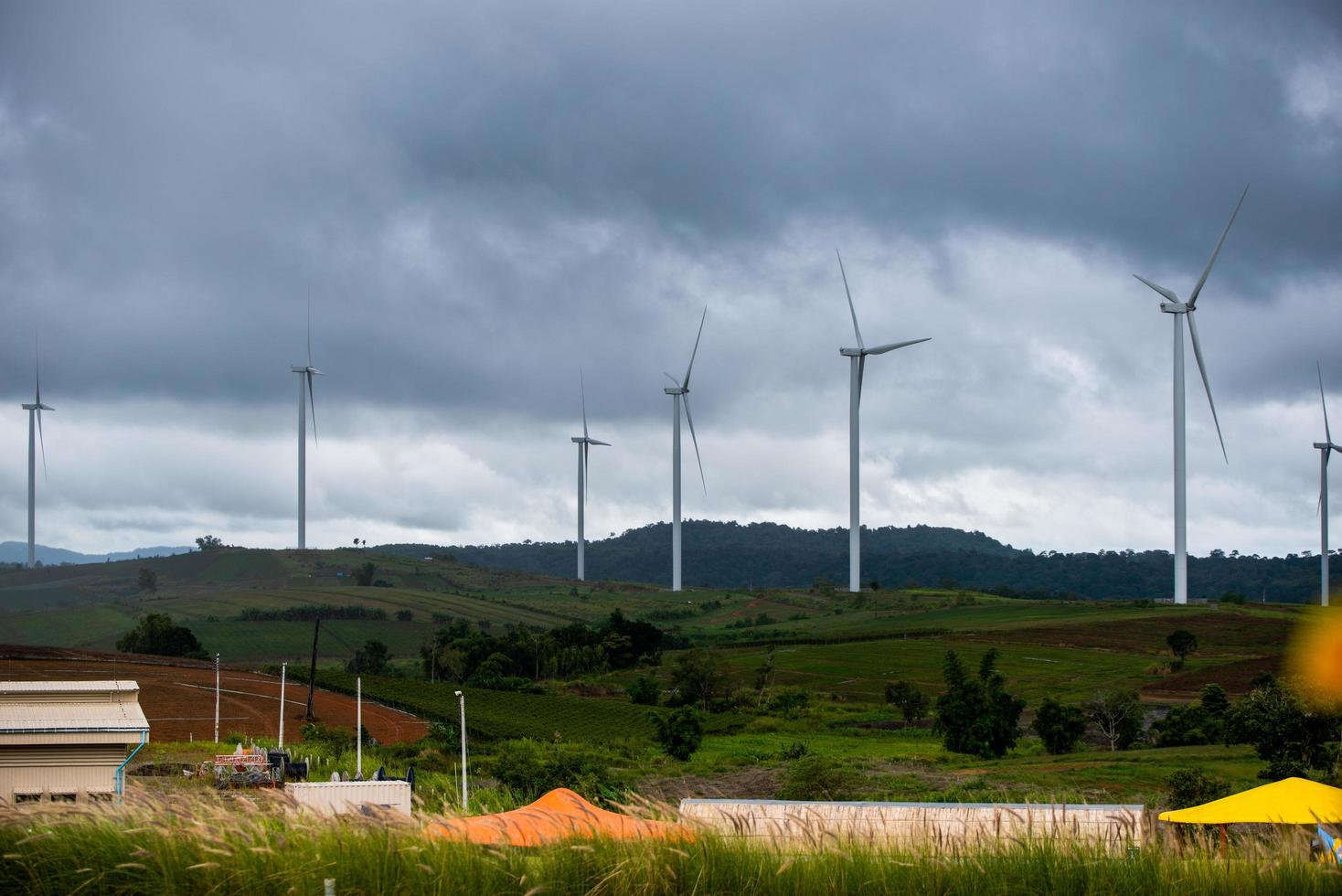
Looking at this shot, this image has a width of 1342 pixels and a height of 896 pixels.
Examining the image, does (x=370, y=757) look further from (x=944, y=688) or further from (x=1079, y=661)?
(x=1079, y=661)

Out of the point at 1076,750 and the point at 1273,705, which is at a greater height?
the point at 1273,705

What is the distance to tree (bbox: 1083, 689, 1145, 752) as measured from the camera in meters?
76.4

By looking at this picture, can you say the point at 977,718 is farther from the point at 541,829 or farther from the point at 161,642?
the point at 161,642

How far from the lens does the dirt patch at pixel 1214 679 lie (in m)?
95.6

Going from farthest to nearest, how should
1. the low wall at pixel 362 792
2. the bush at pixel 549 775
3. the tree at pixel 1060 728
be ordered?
the tree at pixel 1060 728
the bush at pixel 549 775
the low wall at pixel 362 792

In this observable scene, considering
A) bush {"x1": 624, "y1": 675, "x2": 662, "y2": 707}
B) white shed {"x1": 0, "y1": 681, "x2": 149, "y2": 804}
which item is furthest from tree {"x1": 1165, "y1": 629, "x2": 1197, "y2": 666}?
white shed {"x1": 0, "y1": 681, "x2": 149, "y2": 804}

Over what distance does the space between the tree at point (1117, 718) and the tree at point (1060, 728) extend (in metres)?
2.40

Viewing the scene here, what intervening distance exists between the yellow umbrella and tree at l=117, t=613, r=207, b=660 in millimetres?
111571

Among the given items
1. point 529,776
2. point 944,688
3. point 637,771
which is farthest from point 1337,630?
point 529,776

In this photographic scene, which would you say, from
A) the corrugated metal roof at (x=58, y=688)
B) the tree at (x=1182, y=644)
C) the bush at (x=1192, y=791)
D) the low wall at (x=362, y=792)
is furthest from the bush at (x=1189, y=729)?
the corrugated metal roof at (x=58, y=688)

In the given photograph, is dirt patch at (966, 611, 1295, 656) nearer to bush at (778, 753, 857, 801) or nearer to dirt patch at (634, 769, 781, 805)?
dirt patch at (634, 769, 781, 805)

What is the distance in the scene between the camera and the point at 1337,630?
375ft

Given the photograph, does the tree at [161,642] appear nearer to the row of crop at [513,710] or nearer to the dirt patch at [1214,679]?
the row of crop at [513,710]

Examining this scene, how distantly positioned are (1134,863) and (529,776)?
1485 inches
